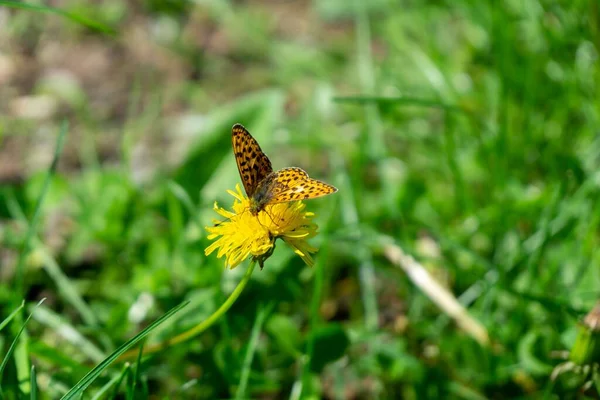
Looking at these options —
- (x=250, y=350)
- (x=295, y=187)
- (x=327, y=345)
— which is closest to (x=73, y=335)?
(x=250, y=350)

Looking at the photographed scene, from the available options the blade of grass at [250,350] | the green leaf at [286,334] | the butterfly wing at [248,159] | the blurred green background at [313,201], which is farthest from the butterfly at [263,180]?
the green leaf at [286,334]

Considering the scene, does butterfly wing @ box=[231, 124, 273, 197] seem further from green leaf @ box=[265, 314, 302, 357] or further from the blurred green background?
green leaf @ box=[265, 314, 302, 357]

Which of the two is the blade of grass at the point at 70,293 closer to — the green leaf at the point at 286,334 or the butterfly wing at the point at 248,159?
the green leaf at the point at 286,334

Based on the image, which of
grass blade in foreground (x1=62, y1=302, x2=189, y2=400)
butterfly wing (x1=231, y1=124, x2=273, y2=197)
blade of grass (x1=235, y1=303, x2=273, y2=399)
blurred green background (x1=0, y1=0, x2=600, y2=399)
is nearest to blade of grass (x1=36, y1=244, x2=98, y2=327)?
blurred green background (x1=0, y1=0, x2=600, y2=399)

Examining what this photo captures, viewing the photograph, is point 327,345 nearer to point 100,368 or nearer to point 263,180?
point 263,180

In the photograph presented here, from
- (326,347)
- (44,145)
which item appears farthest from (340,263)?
(44,145)
